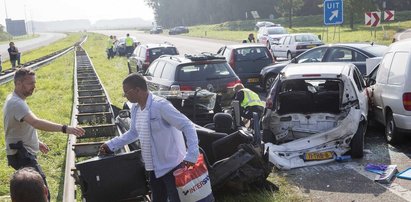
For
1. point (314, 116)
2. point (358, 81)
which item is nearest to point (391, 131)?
point (358, 81)

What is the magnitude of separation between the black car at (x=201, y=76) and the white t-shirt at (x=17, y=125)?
5.66m

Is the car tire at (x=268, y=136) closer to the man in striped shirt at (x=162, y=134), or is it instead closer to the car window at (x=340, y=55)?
the man in striped shirt at (x=162, y=134)

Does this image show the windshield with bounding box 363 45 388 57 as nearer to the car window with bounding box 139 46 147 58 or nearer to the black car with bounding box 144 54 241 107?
the black car with bounding box 144 54 241 107

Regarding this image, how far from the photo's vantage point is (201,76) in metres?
11.1

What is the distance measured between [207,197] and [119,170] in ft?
3.51

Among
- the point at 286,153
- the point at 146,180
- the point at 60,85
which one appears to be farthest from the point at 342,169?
the point at 60,85

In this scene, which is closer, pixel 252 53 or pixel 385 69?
pixel 385 69

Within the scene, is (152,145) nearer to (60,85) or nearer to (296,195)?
(296,195)

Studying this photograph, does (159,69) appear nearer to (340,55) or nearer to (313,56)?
(313,56)

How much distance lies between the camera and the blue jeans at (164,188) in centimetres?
456

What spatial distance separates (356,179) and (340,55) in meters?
7.22

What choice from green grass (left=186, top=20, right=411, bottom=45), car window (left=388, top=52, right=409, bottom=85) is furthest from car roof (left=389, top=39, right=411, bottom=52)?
green grass (left=186, top=20, right=411, bottom=45)

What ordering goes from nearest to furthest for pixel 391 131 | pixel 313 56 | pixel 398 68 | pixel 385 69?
pixel 398 68
pixel 391 131
pixel 385 69
pixel 313 56

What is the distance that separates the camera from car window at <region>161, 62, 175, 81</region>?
439 inches
